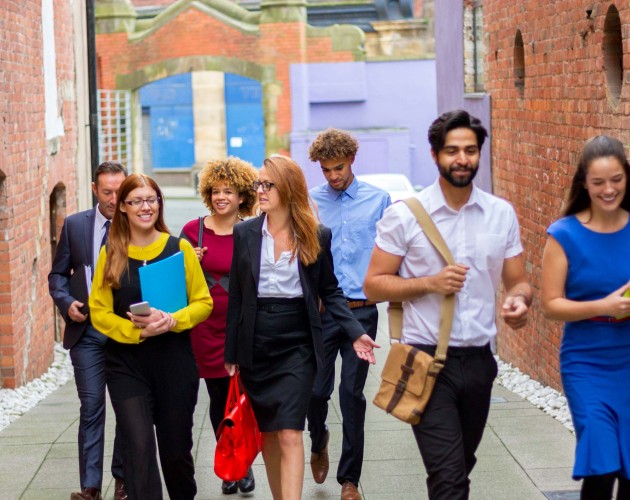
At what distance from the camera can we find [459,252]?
4969mm

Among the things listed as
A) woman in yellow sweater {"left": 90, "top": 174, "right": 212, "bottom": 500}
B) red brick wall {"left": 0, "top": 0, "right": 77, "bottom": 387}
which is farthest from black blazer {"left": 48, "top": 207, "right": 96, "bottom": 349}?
red brick wall {"left": 0, "top": 0, "right": 77, "bottom": 387}

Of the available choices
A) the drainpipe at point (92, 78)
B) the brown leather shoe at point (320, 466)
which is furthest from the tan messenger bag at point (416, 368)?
the drainpipe at point (92, 78)

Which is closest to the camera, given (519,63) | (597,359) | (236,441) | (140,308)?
(597,359)

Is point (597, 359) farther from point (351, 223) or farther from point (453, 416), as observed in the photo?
point (351, 223)

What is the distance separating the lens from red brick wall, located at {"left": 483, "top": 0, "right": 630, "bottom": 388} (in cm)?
862

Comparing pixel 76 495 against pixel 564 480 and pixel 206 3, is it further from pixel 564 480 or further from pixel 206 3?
pixel 206 3

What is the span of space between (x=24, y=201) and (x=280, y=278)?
19.7 feet

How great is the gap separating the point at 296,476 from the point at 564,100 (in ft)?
15.5

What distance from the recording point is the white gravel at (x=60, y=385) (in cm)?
938

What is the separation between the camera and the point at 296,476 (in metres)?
5.78

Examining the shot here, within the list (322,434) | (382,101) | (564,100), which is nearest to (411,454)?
(322,434)

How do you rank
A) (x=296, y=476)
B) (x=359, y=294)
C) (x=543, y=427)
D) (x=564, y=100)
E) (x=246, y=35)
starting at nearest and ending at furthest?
1. (x=296, y=476)
2. (x=359, y=294)
3. (x=543, y=427)
4. (x=564, y=100)
5. (x=246, y=35)

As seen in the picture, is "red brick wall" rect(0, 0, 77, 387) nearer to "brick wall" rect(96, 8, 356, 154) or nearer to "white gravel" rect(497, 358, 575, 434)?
"white gravel" rect(497, 358, 575, 434)

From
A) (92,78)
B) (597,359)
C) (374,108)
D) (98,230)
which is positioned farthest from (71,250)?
(374,108)
